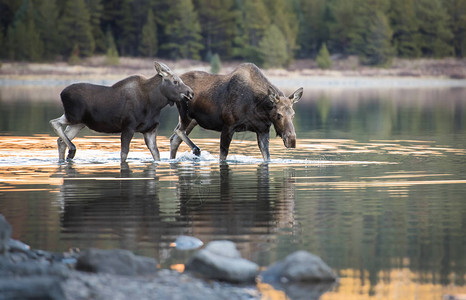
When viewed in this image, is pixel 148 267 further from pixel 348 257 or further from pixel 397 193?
pixel 397 193

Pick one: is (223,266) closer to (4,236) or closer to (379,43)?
(4,236)

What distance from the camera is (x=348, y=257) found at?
10664mm

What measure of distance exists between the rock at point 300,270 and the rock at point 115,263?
119 centimetres

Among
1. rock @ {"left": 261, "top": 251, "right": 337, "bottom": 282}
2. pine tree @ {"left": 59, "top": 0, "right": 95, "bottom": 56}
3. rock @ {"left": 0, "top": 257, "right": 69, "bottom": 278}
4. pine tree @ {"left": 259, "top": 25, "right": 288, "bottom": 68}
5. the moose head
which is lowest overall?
rock @ {"left": 261, "top": 251, "right": 337, "bottom": 282}

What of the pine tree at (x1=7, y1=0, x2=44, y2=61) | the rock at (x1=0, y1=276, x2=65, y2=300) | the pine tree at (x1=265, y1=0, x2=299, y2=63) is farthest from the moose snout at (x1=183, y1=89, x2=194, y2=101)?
the pine tree at (x1=265, y1=0, x2=299, y2=63)

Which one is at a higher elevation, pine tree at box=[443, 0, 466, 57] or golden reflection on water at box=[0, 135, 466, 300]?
pine tree at box=[443, 0, 466, 57]

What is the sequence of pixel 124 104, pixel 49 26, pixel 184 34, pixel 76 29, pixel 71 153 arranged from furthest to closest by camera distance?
pixel 184 34, pixel 76 29, pixel 49 26, pixel 71 153, pixel 124 104

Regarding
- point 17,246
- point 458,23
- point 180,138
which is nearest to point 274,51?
point 458,23

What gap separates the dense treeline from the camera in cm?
13512

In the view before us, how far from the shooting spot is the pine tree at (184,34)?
13925cm

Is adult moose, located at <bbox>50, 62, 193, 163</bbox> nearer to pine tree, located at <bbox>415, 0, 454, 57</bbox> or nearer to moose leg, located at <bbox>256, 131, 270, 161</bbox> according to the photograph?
moose leg, located at <bbox>256, 131, 270, 161</bbox>

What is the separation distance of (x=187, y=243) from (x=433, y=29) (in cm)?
14042

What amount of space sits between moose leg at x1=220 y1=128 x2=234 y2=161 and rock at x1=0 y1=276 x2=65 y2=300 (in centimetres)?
1164

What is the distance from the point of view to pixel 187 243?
11102 mm
